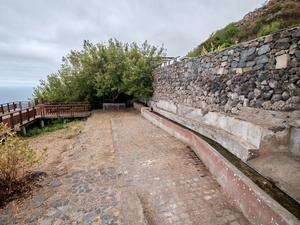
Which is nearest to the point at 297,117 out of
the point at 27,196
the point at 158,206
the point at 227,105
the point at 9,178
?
the point at 227,105

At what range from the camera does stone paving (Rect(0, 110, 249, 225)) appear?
237 cm

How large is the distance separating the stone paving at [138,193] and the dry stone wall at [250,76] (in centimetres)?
206

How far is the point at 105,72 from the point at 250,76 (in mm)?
11020

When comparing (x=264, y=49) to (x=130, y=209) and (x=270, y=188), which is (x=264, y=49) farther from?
(x=130, y=209)

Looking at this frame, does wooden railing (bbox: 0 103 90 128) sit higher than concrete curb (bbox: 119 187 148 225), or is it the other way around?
wooden railing (bbox: 0 103 90 128)

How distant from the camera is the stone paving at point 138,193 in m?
2.37

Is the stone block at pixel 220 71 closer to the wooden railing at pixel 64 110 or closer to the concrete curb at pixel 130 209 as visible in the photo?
the concrete curb at pixel 130 209

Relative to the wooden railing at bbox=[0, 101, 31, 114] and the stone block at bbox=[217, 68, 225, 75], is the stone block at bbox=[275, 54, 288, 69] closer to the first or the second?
the stone block at bbox=[217, 68, 225, 75]

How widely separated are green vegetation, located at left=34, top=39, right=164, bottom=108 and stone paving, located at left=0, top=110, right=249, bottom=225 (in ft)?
25.1

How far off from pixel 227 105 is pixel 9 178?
17.9 feet

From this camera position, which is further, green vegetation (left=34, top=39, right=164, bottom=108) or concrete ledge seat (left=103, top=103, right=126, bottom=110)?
concrete ledge seat (left=103, top=103, right=126, bottom=110)

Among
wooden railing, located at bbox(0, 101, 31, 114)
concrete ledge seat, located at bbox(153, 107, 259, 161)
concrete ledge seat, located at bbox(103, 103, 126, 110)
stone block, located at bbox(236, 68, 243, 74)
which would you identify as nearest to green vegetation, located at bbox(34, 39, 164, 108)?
concrete ledge seat, located at bbox(103, 103, 126, 110)

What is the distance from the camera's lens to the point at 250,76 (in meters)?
4.00

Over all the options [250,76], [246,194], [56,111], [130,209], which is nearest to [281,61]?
[250,76]
